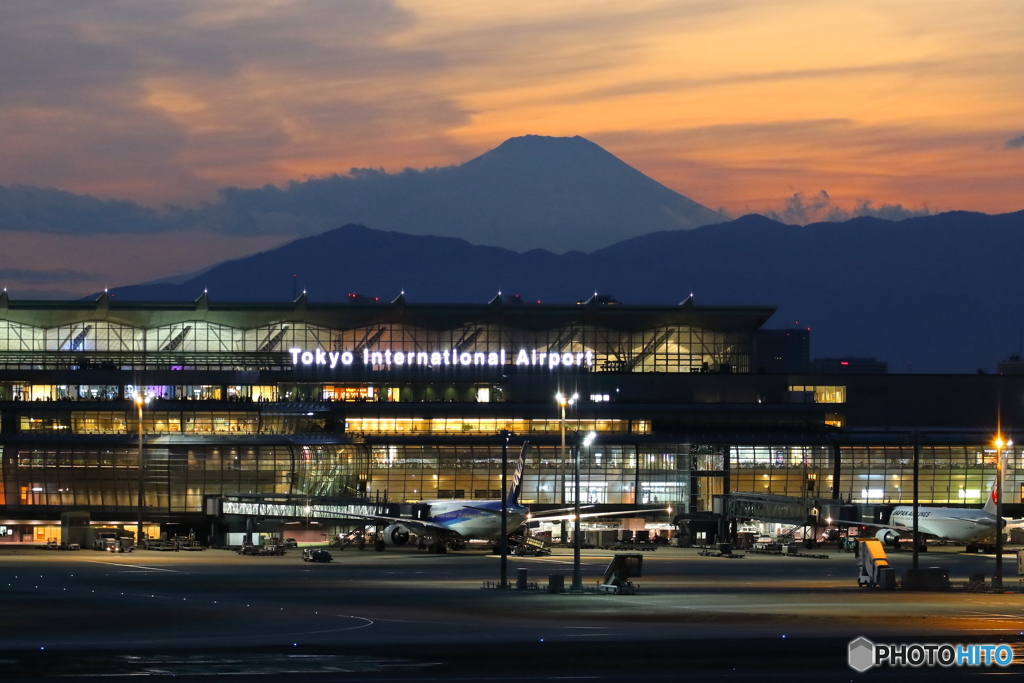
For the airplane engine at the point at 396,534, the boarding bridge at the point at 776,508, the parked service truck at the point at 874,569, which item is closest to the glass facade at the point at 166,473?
the airplane engine at the point at 396,534

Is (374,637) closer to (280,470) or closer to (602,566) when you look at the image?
(602,566)

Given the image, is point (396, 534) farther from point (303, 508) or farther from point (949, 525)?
point (949, 525)

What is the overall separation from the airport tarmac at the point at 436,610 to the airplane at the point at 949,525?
99.7ft

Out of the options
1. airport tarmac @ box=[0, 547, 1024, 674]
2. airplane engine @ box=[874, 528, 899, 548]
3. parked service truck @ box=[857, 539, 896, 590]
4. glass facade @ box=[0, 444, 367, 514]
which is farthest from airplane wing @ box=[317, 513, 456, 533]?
parked service truck @ box=[857, 539, 896, 590]

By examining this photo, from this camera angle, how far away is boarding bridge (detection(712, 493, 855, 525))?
144875mm

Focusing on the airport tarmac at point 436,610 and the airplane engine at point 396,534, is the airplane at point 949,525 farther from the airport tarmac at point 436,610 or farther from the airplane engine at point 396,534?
the airplane engine at point 396,534

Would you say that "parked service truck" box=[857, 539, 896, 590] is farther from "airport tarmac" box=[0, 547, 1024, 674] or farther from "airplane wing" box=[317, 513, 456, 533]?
"airplane wing" box=[317, 513, 456, 533]

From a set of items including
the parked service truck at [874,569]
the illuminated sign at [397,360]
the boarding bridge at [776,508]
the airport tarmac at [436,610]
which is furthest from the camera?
the illuminated sign at [397,360]

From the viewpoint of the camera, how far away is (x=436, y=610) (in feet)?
226

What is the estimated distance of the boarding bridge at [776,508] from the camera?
14488cm

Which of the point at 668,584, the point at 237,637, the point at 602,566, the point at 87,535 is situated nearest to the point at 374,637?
the point at 237,637

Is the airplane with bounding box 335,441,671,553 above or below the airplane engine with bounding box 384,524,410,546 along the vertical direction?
above

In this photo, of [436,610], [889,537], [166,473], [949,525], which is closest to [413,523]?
[166,473]

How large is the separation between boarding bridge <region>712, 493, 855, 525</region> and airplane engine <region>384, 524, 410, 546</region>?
36110 millimetres
